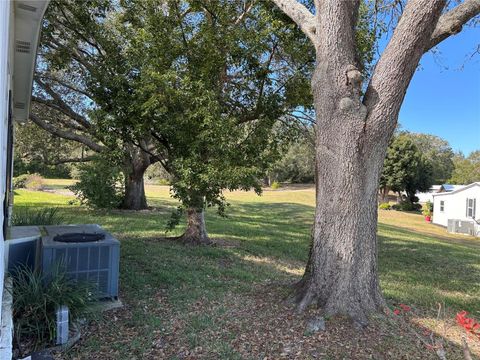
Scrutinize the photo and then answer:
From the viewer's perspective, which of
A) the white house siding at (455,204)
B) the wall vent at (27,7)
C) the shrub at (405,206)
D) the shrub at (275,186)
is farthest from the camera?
the shrub at (275,186)

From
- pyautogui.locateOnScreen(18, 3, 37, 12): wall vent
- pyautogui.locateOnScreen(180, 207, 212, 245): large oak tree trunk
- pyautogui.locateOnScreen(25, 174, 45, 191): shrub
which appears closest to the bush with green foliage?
pyautogui.locateOnScreen(180, 207, 212, 245): large oak tree trunk

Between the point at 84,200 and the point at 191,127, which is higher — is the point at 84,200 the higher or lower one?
the lower one

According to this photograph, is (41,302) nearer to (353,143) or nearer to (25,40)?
(25,40)

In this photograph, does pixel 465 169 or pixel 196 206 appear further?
pixel 465 169

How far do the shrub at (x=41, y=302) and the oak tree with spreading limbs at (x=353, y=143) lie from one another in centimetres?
241

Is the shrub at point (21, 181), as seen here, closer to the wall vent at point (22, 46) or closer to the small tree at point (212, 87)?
the small tree at point (212, 87)

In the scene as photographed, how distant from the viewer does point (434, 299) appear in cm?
598

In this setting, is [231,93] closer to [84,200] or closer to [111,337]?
[111,337]

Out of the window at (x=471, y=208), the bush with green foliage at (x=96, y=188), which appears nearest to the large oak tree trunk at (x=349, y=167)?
the bush with green foliage at (x=96, y=188)

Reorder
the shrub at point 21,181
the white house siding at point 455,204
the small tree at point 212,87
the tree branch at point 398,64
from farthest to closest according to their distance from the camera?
the white house siding at point 455,204 → the shrub at point 21,181 → the small tree at point 212,87 → the tree branch at point 398,64

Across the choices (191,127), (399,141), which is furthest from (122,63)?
(399,141)

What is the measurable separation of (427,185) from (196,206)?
34653 mm

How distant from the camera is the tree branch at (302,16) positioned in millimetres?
4598

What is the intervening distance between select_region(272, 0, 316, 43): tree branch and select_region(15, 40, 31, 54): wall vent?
317 centimetres
